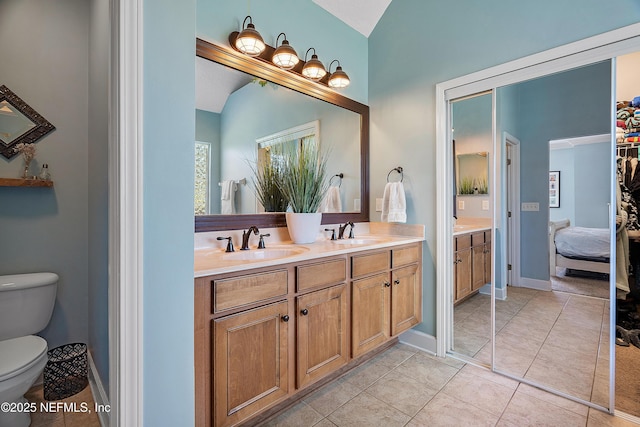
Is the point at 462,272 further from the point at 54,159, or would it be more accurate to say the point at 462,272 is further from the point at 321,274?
the point at 54,159

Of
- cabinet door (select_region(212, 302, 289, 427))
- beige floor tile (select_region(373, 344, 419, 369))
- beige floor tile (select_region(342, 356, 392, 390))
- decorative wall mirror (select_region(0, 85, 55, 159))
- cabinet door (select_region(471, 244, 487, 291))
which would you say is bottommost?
beige floor tile (select_region(373, 344, 419, 369))

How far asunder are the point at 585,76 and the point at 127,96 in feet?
7.55

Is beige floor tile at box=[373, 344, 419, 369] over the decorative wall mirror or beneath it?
beneath

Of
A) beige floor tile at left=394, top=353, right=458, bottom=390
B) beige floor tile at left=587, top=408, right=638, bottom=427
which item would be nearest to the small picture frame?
beige floor tile at left=587, top=408, right=638, bottom=427

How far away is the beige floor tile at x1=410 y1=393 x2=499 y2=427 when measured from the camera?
1.46 m

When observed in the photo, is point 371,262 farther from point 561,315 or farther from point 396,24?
point 396,24

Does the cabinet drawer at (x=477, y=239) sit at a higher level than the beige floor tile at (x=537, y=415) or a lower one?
higher

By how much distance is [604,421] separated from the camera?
4.82ft

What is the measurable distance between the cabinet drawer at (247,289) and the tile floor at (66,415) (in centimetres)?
105

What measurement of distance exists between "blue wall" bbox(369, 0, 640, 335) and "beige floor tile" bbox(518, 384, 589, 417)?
0.63 meters

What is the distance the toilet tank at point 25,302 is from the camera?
155 cm

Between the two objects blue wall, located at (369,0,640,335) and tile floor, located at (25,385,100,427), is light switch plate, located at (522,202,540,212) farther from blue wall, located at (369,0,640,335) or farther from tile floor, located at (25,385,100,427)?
tile floor, located at (25,385,100,427)

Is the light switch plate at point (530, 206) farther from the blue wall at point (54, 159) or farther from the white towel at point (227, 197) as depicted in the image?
the blue wall at point (54, 159)

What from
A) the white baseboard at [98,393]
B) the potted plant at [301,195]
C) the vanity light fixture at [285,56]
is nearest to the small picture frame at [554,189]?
the potted plant at [301,195]
